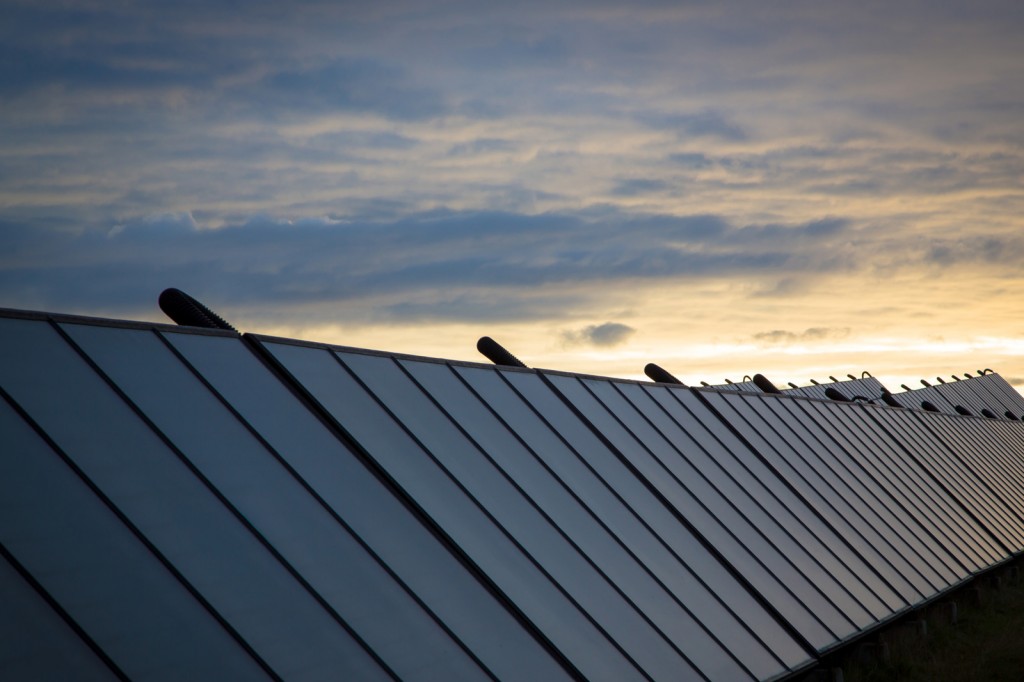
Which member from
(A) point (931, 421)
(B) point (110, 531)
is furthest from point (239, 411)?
(A) point (931, 421)

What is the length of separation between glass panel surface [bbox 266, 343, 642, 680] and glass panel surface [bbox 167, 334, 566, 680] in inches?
10.6

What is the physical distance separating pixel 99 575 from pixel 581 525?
6319 millimetres

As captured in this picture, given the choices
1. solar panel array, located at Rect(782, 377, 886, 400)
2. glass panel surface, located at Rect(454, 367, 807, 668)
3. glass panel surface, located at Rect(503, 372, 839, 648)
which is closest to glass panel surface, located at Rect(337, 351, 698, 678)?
glass panel surface, located at Rect(454, 367, 807, 668)

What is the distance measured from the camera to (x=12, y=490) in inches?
242

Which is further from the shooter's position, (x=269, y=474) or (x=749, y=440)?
(x=749, y=440)

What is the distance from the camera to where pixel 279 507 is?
25.7 feet

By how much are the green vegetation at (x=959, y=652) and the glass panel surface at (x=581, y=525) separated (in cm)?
463

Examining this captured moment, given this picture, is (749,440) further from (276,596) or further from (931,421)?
(931,421)

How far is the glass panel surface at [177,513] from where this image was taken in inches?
259

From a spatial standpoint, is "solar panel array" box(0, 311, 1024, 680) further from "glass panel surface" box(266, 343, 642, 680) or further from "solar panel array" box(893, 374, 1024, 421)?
"solar panel array" box(893, 374, 1024, 421)

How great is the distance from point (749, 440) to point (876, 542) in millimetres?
2995

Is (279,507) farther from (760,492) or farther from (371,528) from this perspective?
(760,492)

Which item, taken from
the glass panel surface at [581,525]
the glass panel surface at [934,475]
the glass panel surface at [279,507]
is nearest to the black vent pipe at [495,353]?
the glass panel surface at [581,525]

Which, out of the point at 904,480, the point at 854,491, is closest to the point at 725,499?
the point at 854,491
